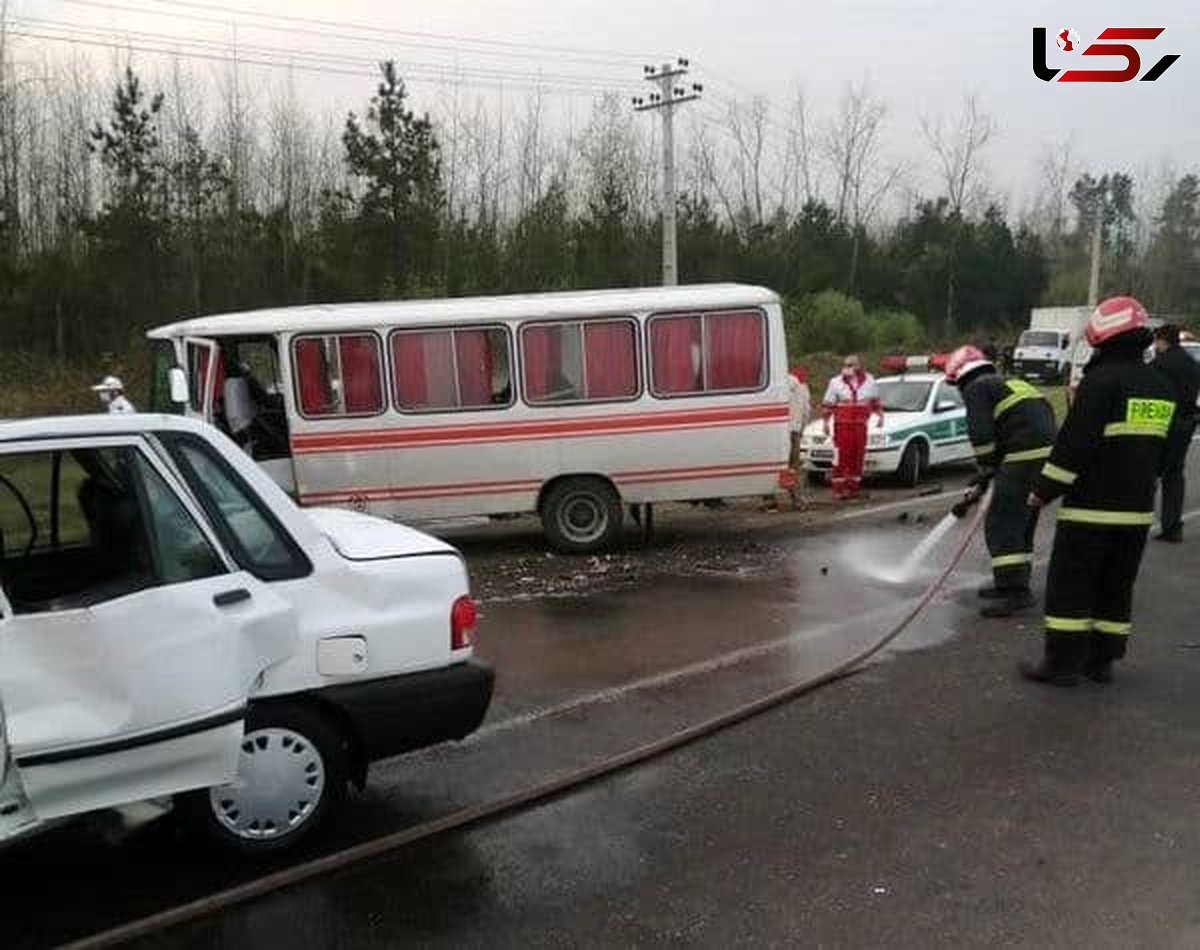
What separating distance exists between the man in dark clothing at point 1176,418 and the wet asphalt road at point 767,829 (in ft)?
12.0

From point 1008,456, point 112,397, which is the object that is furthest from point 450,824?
point 112,397

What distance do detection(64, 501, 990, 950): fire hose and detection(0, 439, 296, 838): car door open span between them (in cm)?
40

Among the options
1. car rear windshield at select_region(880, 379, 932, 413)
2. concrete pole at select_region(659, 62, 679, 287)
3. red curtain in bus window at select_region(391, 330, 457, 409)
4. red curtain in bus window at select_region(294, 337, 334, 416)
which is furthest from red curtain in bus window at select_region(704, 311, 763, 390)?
concrete pole at select_region(659, 62, 679, 287)

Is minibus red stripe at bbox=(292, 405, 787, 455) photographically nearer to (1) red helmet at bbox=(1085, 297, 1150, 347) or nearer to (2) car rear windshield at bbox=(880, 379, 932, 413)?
(1) red helmet at bbox=(1085, 297, 1150, 347)

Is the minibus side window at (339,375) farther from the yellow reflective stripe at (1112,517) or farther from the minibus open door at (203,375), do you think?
the yellow reflective stripe at (1112,517)

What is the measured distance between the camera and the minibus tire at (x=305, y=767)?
4.28m

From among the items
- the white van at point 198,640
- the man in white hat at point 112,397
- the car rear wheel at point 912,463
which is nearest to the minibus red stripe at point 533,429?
the man in white hat at point 112,397

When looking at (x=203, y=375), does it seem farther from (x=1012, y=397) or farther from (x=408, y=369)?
(x=1012, y=397)

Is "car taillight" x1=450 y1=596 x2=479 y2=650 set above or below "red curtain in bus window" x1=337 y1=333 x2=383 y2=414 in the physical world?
below

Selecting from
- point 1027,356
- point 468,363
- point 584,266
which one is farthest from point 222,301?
point 1027,356

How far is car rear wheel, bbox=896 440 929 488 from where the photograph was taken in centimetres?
1605

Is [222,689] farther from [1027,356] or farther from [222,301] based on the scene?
[1027,356]

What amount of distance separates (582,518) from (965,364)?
410 centimetres

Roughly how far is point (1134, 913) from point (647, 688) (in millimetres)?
3102
